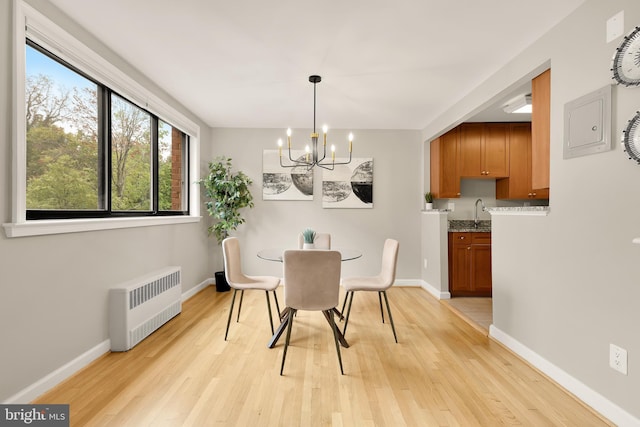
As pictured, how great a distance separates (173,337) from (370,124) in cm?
368

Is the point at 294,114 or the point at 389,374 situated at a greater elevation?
the point at 294,114

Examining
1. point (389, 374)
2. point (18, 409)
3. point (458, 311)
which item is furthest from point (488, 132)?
point (18, 409)

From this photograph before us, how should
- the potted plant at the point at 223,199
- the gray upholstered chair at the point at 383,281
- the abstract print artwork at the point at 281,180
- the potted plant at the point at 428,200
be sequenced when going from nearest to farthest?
the gray upholstered chair at the point at 383,281
the potted plant at the point at 223,199
the potted plant at the point at 428,200
the abstract print artwork at the point at 281,180

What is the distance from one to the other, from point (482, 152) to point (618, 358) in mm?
3412

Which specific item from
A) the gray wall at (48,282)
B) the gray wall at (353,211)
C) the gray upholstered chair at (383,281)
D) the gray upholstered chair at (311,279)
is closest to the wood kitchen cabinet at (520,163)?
the gray wall at (353,211)

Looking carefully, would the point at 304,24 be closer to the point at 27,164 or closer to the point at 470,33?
the point at 470,33

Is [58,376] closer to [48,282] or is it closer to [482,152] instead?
[48,282]

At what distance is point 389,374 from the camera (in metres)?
2.25

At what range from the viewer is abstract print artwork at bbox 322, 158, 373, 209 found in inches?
194

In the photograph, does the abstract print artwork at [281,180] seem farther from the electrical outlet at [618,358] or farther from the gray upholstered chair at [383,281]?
the electrical outlet at [618,358]

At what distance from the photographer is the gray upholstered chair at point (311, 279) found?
7.59 ft

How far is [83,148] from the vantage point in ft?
7.96

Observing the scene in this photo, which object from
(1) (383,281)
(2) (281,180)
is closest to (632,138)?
(1) (383,281)

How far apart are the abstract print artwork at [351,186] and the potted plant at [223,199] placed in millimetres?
1235
